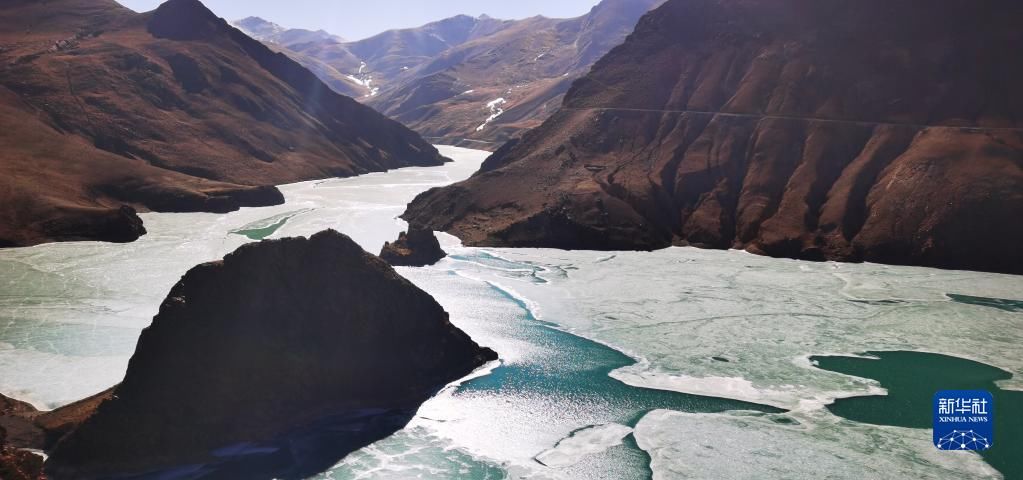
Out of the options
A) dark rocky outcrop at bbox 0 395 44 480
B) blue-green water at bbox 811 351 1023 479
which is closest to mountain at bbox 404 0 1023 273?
blue-green water at bbox 811 351 1023 479

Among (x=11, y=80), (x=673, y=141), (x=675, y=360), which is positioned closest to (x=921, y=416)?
(x=675, y=360)

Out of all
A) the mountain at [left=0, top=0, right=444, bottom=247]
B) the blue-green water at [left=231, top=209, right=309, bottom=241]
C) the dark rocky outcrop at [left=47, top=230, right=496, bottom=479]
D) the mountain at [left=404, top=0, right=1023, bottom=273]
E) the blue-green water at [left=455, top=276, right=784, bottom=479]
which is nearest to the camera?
the dark rocky outcrop at [left=47, top=230, right=496, bottom=479]

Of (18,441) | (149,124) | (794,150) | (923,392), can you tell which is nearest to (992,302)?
(923,392)

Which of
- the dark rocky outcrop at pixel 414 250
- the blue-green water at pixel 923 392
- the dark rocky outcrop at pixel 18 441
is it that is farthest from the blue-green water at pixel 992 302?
the dark rocky outcrop at pixel 18 441

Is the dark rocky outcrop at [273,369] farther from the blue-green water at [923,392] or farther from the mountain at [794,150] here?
the mountain at [794,150]

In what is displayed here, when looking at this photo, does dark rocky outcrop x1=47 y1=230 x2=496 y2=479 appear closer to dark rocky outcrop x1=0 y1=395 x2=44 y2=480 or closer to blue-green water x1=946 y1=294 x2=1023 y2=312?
dark rocky outcrop x1=0 y1=395 x2=44 y2=480

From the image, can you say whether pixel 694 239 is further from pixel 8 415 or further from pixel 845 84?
pixel 8 415
